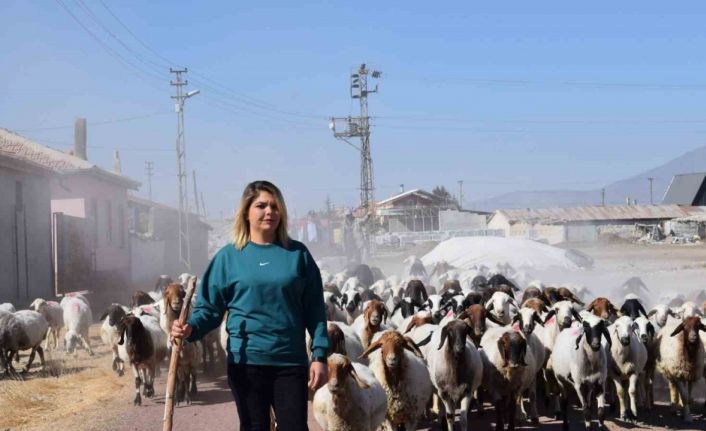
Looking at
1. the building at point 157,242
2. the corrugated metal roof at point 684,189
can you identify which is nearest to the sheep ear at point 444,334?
the building at point 157,242

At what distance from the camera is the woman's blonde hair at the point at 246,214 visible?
167 inches

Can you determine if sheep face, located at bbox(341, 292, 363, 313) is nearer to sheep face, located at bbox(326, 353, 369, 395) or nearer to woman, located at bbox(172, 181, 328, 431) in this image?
sheep face, located at bbox(326, 353, 369, 395)

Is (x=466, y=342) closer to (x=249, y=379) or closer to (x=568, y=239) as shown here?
(x=249, y=379)

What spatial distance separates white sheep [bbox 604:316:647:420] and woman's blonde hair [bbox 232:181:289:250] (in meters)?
6.92

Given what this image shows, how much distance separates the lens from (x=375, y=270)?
25.4m

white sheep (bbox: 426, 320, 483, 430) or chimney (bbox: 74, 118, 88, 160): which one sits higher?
chimney (bbox: 74, 118, 88, 160)

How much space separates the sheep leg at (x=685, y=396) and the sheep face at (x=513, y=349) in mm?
2292

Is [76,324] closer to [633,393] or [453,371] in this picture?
[453,371]

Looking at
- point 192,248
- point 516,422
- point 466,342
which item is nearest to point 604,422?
point 516,422

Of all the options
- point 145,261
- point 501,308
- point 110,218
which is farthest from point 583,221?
point 501,308

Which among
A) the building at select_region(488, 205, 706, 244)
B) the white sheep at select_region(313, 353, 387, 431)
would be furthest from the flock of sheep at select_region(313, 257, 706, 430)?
the building at select_region(488, 205, 706, 244)

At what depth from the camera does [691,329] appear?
10125 mm

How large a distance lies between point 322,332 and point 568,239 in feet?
182

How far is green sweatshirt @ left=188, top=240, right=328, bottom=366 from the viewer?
4.06 m
